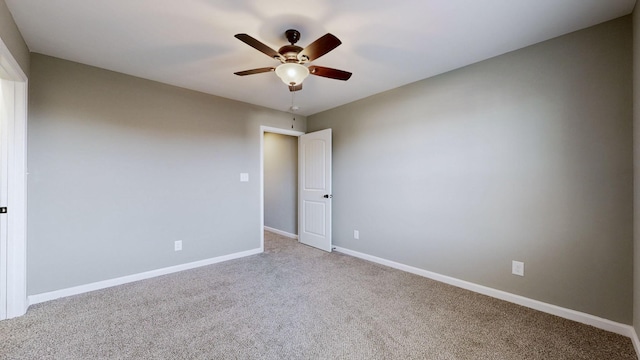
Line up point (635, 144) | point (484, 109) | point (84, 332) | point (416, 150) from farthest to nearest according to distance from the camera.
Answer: point (416, 150) < point (484, 109) < point (84, 332) < point (635, 144)

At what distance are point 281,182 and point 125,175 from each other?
279 cm

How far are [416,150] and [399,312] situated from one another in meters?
1.82

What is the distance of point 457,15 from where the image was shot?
6.17ft

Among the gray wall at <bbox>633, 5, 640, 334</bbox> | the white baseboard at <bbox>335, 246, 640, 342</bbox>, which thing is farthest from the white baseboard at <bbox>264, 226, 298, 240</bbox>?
the gray wall at <bbox>633, 5, 640, 334</bbox>

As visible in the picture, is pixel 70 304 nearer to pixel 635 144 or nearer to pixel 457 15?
pixel 457 15

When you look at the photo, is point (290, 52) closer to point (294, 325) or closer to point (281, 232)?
point (294, 325)

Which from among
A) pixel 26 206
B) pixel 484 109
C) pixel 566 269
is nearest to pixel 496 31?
pixel 484 109

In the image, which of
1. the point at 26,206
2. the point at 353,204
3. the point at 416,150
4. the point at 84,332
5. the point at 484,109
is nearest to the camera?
the point at 84,332

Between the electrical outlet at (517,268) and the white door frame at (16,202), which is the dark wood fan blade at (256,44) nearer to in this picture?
the white door frame at (16,202)

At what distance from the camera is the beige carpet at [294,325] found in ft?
5.69

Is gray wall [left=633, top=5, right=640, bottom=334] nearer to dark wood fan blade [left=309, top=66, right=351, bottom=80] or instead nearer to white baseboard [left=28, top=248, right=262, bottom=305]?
dark wood fan blade [left=309, top=66, right=351, bottom=80]

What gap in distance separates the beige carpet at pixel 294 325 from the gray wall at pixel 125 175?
42cm

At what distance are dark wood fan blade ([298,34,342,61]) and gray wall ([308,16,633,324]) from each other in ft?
5.58

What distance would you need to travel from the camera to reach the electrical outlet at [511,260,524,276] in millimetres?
2363
